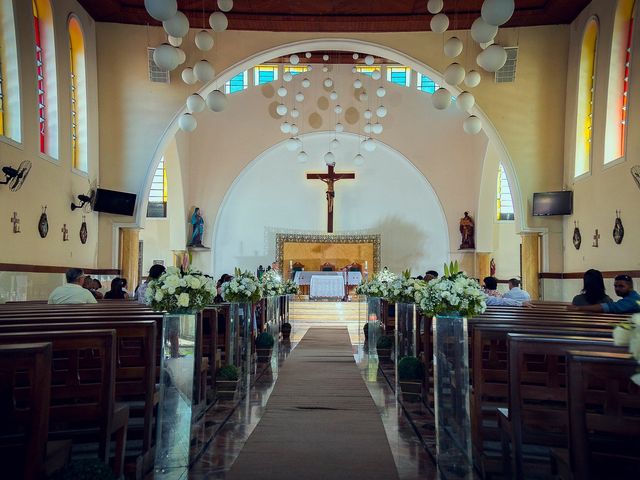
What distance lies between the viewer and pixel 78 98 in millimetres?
9984

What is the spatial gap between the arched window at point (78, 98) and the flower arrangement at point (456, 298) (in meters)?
8.11

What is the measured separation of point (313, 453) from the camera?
324 cm

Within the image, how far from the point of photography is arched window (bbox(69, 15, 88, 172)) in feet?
32.3

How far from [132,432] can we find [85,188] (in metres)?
7.54

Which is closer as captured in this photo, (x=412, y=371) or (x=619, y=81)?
(x=412, y=371)

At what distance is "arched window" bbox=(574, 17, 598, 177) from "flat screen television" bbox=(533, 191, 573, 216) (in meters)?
0.44

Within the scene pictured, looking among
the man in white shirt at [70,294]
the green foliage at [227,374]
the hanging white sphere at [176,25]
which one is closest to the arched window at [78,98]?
the man in white shirt at [70,294]

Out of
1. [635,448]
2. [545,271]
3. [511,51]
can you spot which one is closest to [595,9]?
[511,51]

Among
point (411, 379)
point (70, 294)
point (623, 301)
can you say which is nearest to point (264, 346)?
point (70, 294)

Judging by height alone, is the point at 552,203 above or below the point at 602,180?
below

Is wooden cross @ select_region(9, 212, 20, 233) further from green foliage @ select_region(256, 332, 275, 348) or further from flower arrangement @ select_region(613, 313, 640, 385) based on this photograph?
flower arrangement @ select_region(613, 313, 640, 385)

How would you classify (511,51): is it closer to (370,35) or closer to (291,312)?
(370,35)

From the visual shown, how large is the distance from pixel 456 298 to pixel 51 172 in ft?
23.7

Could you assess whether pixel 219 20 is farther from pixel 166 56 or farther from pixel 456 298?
pixel 456 298
